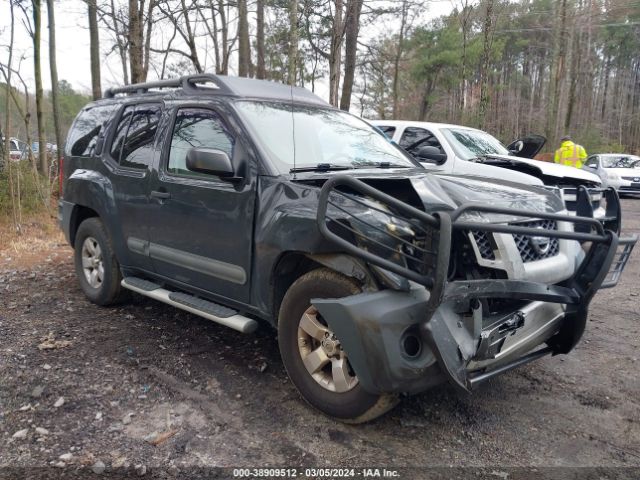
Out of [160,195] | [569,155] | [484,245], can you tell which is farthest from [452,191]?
[569,155]

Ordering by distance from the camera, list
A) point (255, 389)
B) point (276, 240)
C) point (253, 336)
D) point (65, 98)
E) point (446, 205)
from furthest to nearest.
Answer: point (65, 98)
point (253, 336)
point (255, 389)
point (276, 240)
point (446, 205)

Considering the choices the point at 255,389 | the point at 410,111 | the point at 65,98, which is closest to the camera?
the point at 255,389

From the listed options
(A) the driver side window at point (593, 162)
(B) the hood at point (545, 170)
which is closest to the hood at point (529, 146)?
(B) the hood at point (545, 170)

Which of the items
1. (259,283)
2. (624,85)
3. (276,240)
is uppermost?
(624,85)

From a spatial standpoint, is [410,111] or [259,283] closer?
[259,283]

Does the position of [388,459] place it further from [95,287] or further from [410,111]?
[410,111]

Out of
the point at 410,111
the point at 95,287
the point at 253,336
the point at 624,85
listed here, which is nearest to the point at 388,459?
the point at 253,336

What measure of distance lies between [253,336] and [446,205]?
2.19 m

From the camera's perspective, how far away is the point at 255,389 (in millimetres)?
3426

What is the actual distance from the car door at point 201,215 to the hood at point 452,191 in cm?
54

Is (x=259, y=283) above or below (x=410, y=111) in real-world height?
below

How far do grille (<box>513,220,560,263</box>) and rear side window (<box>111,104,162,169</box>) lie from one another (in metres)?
2.96

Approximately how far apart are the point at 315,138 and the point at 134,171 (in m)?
1.65

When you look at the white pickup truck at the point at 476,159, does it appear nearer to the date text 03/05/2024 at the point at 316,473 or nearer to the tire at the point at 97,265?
the tire at the point at 97,265
